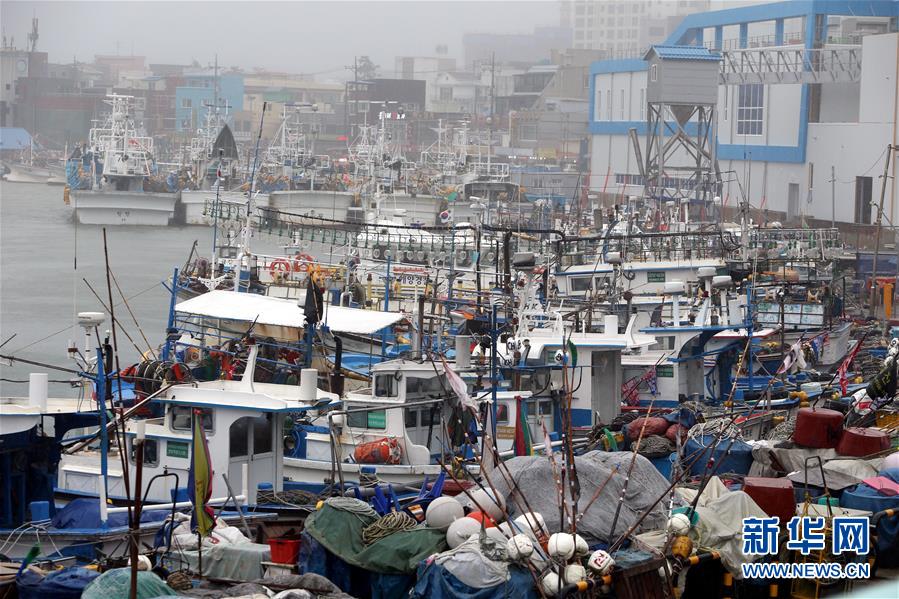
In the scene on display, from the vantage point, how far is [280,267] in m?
22.9

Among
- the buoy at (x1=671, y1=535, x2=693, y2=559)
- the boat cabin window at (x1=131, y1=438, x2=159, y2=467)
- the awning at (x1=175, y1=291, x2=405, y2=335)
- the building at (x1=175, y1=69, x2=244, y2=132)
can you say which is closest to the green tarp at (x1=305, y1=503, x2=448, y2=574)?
the buoy at (x1=671, y1=535, x2=693, y2=559)

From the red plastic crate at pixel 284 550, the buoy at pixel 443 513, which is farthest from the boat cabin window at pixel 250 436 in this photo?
the buoy at pixel 443 513

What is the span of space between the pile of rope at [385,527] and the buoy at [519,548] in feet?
3.76

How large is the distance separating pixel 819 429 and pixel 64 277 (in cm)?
2978

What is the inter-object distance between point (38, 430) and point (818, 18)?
3370 centimetres

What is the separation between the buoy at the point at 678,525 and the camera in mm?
9039

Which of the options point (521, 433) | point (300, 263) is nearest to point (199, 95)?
point (300, 263)

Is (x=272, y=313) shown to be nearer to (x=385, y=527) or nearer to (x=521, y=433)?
(x=521, y=433)

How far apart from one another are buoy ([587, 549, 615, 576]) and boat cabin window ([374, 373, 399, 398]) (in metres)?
4.86

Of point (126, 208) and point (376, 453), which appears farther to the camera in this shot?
point (126, 208)

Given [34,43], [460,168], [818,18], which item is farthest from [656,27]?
[818,18]

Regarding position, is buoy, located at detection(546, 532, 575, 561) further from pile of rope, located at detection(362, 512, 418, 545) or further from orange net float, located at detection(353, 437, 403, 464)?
orange net float, located at detection(353, 437, 403, 464)

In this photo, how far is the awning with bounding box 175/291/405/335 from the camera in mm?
14727

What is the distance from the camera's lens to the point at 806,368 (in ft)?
62.0
